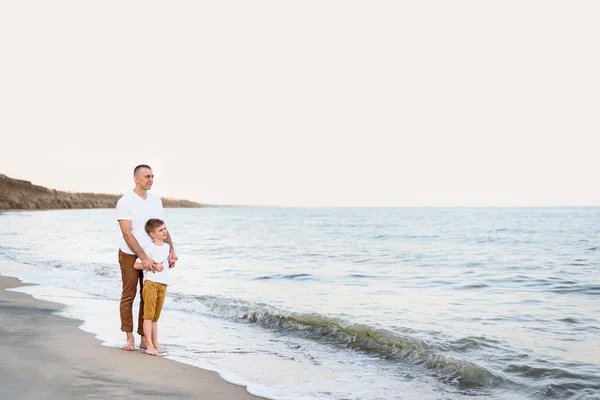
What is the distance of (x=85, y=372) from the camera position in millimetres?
4840

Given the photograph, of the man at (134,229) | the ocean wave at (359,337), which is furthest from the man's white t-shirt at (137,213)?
the ocean wave at (359,337)

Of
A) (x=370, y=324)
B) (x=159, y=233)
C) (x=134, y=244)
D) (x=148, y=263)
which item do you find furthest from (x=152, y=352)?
(x=370, y=324)

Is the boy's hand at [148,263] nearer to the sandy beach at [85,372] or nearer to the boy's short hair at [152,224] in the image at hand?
the boy's short hair at [152,224]

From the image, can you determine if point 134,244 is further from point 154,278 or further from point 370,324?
point 370,324

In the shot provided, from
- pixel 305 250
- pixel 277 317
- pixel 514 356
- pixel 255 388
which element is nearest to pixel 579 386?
pixel 514 356

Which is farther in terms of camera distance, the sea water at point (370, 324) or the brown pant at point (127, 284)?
the brown pant at point (127, 284)

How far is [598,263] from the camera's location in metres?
18.6

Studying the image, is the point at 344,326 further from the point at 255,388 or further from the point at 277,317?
the point at 255,388

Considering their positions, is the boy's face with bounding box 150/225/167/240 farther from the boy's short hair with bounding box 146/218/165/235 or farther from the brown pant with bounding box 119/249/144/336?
the brown pant with bounding box 119/249/144/336

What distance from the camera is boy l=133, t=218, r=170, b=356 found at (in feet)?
18.5

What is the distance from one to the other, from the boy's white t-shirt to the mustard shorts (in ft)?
0.20

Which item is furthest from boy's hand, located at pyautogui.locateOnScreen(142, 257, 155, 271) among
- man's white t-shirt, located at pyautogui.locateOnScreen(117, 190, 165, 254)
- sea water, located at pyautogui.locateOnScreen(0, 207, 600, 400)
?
sea water, located at pyautogui.locateOnScreen(0, 207, 600, 400)

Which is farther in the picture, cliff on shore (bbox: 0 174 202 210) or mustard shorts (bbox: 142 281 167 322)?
cliff on shore (bbox: 0 174 202 210)

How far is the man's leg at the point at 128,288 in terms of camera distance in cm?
586
